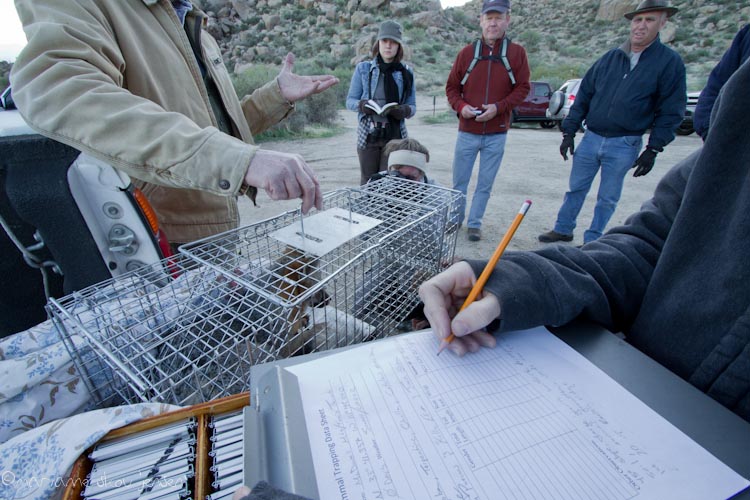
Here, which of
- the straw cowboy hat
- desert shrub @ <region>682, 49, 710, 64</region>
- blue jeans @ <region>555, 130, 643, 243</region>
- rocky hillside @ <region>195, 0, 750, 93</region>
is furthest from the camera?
rocky hillside @ <region>195, 0, 750, 93</region>

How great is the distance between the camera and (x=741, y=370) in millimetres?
584

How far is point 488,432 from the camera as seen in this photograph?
540 mm

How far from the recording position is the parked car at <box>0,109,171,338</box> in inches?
40.9

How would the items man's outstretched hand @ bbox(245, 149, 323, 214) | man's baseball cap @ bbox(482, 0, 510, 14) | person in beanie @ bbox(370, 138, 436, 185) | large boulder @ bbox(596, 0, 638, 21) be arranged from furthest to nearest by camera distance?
large boulder @ bbox(596, 0, 638, 21) < man's baseball cap @ bbox(482, 0, 510, 14) < person in beanie @ bbox(370, 138, 436, 185) < man's outstretched hand @ bbox(245, 149, 323, 214)

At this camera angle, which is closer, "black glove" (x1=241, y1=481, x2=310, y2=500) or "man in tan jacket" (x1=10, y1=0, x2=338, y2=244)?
"black glove" (x1=241, y1=481, x2=310, y2=500)

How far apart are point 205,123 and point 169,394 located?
0.94m

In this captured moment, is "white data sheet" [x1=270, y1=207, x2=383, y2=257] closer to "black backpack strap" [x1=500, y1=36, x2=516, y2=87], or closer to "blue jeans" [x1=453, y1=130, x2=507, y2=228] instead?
"blue jeans" [x1=453, y1=130, x2=507, y2=228]

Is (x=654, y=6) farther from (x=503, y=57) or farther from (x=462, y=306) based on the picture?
(x=462, y=306)

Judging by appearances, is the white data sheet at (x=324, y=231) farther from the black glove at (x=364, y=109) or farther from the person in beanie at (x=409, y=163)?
the black glove at (x=364, y=109)

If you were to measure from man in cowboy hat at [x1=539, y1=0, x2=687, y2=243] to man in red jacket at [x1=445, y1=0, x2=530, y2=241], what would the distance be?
65cm

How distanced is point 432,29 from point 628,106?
98.7ft

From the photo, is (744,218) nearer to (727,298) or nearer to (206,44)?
(727,298)

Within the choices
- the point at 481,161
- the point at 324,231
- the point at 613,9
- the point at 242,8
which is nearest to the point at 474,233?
the point at 481,161

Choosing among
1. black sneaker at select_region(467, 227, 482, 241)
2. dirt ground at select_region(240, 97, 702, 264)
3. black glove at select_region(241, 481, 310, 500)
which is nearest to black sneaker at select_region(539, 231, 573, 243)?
dirt ground at select_region(240, 97, 702, 264)
